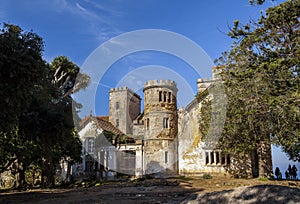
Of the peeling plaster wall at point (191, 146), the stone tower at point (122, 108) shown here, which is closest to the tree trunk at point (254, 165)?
the peeling plaster wall at point (191, 146)

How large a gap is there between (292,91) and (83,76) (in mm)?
29845

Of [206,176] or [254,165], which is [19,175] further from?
[254,165]

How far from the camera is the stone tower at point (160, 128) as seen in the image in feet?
109

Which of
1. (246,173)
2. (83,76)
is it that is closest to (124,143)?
(83,76)

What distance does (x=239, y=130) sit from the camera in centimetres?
2541

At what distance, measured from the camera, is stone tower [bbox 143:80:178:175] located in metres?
33.3

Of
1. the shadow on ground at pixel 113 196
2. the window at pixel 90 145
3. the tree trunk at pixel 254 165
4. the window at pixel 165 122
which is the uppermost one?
the window at pixel 165 122

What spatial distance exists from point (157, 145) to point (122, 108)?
1639cm

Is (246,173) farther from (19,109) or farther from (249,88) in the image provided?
(19,109)

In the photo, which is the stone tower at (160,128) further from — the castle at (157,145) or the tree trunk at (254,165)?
the tree trunk at (254,165)

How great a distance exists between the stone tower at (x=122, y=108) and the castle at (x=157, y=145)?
9022mm

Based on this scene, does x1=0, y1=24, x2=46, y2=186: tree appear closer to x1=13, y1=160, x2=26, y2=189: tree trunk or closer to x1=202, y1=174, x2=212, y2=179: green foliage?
x1=13, y1=160, x2=26, y2=189: tree trunk

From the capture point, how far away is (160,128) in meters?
34.2

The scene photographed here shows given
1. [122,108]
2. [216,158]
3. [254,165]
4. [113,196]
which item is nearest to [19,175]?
[113,196]
